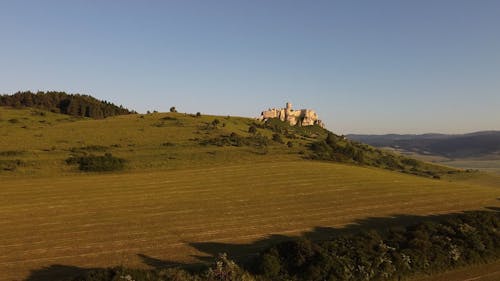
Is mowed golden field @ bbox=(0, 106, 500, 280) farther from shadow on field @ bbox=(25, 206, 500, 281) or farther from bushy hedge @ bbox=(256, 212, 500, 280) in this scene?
bushy hedge @ bbox=(256, 212, 500, 280)

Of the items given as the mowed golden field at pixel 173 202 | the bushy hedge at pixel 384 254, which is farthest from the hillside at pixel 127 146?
the bushy hedge at pixel 384 254

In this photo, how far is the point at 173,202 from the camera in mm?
49719

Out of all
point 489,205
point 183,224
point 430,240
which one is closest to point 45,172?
point 183,224

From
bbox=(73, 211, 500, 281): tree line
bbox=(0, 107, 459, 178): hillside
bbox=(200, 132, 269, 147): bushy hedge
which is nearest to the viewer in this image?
bbox=(73, 211, 500, 281): tree line

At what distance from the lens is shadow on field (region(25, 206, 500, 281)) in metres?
26.8

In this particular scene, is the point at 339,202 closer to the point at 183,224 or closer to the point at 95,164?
the point at 183,224

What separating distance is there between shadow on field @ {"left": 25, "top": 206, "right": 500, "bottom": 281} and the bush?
41.0m

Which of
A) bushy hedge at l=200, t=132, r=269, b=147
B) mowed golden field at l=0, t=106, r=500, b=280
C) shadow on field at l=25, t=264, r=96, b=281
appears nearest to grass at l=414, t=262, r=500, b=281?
mowed golden field at l=0, t=106, r=500, b=280

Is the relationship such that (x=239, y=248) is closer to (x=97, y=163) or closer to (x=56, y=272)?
(x=56, y=272)

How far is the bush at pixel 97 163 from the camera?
69.4 m

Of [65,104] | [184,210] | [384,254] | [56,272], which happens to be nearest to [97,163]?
[184,210]

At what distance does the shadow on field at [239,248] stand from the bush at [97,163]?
135ft

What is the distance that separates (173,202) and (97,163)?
2630 cm

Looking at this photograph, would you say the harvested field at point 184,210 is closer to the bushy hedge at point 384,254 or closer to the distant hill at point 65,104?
the bushy hedge at point 384,254
